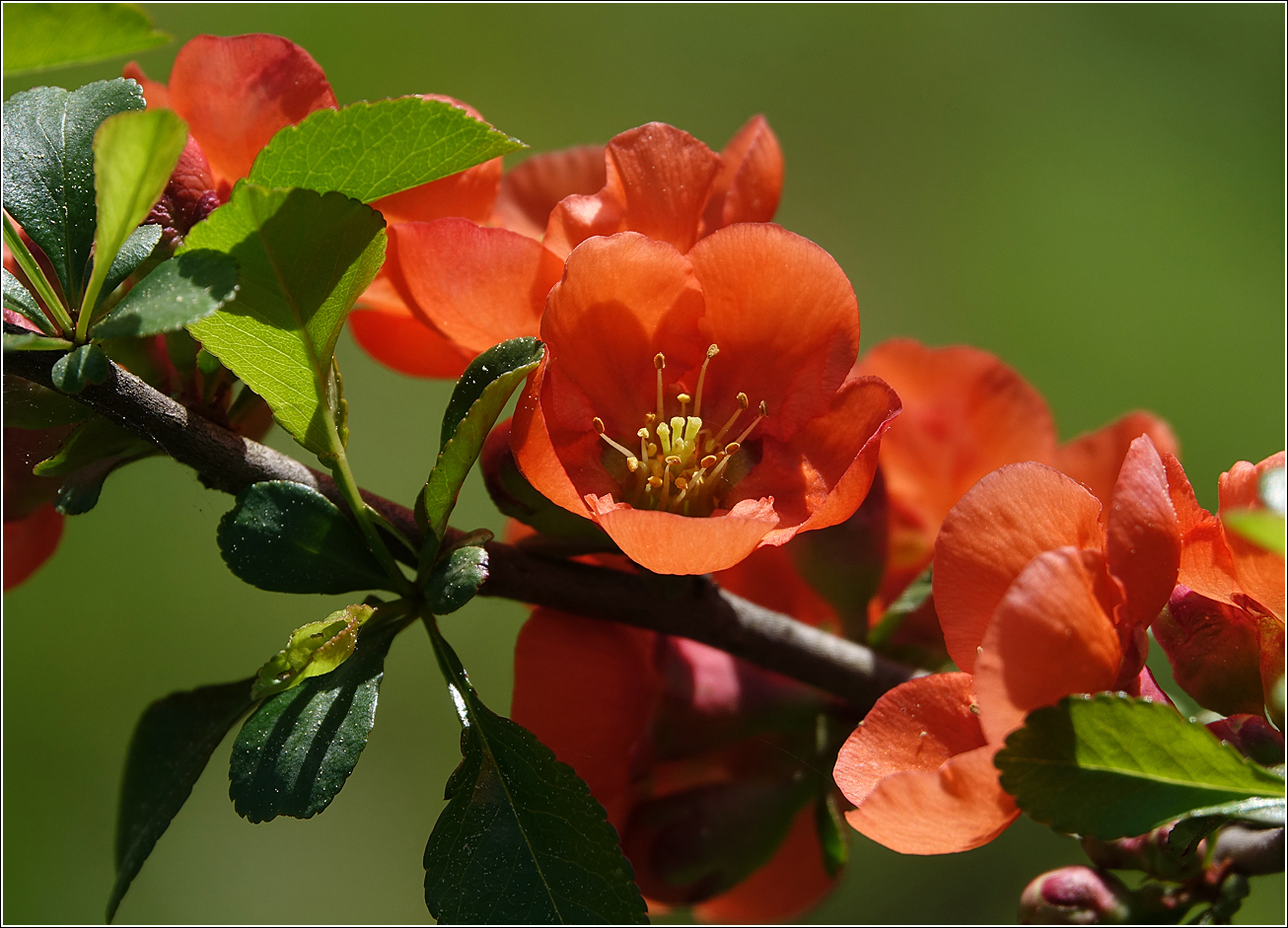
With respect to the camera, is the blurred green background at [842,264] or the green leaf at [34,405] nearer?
the green leaf at [34,405]

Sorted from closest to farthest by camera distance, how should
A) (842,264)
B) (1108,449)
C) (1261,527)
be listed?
(1261,527) → (1108,449) → (842,264)

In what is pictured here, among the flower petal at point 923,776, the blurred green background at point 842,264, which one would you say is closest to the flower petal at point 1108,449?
the flower petal at point 923,776

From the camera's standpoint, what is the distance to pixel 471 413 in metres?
0.33

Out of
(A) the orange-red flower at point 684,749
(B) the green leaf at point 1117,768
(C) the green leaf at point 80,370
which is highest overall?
(C) the green leaf at point 80,370

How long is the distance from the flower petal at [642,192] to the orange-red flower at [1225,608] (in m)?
0.21

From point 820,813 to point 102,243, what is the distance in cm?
44

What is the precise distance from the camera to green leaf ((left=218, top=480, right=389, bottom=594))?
0.36 metres

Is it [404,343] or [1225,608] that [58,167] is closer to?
[404,343]

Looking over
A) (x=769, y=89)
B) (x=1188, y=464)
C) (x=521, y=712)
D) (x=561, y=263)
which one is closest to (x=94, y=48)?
(x=561, y=263)

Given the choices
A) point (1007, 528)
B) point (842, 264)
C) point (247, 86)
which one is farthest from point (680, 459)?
point (842, 264)

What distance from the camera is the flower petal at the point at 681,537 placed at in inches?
12.8

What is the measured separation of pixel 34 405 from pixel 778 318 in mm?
284

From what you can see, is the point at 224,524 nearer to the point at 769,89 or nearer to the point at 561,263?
the point at 561,263

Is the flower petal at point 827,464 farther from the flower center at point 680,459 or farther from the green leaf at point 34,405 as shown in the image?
the green leaf at point 34,405
